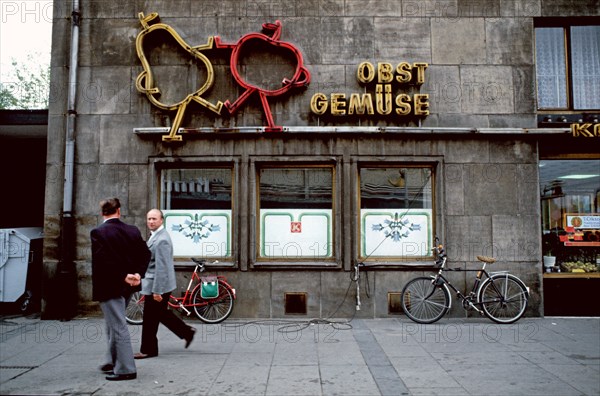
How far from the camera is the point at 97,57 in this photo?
9.97 m

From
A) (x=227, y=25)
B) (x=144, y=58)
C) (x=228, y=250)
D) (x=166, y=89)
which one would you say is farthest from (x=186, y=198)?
(x=227, y=25)

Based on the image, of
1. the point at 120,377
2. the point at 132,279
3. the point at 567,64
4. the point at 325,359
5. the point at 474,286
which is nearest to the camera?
the point at 120,377

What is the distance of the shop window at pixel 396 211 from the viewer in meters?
9.81

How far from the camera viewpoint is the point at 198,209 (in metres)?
9.95

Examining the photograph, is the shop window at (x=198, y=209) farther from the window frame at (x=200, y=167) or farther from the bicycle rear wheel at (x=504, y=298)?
the bicycle rear wheel at (x=504, y=298)

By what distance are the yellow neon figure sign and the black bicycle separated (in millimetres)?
5007

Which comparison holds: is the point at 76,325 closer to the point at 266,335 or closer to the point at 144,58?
the point at 266,335

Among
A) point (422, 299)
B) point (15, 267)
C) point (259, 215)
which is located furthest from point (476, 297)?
point (15, 267)

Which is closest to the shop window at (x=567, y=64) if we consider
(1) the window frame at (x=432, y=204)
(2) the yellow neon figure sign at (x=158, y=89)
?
(1) the window frame at (x=432, y=204)

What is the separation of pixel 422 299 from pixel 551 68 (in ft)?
17.8

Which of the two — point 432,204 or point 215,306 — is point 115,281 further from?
point 432,204

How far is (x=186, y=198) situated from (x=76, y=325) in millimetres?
3023

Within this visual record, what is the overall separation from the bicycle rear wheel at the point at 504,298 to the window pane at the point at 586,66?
153 inches

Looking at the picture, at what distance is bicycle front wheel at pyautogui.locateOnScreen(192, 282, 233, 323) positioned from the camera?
9156 mm
